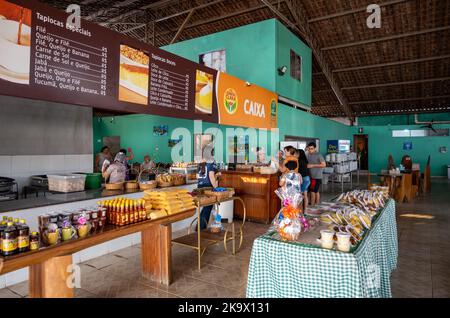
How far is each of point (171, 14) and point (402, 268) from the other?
11.4 meters

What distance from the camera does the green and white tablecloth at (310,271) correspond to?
1.98m

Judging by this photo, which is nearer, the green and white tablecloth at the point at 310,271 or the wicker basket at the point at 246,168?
the green and white tablecloth at the point at 310,271

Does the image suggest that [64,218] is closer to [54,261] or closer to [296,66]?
[54,261]

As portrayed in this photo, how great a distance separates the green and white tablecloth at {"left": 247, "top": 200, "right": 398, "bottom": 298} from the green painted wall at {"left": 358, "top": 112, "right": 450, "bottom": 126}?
20.7 metres

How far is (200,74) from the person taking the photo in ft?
18.3

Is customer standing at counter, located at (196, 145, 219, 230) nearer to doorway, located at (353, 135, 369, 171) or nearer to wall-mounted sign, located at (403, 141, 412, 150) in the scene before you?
A: wall-mounted sign, located at (403, 141, 412, 150)

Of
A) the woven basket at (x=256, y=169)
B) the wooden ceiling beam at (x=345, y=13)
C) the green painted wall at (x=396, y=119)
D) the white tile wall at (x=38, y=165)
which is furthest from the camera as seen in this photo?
the green painted wall at (x=396, y=119)

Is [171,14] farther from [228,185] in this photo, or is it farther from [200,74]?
[228,185]

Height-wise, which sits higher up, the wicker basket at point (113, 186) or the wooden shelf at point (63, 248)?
the wicker basket at point (113, 186)

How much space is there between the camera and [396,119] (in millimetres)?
20297

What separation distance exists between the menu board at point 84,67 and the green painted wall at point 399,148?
1766 centimetres

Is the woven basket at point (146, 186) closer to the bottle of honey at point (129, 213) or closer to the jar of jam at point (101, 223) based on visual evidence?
the bottle of honey at point (129, 213)

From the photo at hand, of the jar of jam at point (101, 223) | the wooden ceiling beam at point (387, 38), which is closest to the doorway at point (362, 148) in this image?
the wooden ceiling beam at point (387, 38)

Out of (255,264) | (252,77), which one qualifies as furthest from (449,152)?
(255,264)
